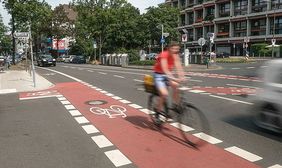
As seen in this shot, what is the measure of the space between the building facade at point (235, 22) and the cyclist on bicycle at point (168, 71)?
49932mm

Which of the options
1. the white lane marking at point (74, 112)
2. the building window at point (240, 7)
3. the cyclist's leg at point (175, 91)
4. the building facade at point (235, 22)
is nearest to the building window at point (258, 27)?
the building facade at point (235, 22)

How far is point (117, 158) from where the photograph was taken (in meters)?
6.00

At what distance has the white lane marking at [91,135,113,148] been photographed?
6840mm

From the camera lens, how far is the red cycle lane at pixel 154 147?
18.6 ft

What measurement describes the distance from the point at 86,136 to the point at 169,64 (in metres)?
2.31

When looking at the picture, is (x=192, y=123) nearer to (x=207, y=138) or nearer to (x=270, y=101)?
(x=207, y=138)

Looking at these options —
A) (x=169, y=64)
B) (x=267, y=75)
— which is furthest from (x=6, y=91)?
(x=267, y=75)

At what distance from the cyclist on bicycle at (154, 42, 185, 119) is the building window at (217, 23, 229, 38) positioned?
69154mm

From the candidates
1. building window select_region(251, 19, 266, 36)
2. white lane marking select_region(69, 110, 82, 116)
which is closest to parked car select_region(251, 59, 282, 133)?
white lane marking select_region(69, 110, 82, 116)

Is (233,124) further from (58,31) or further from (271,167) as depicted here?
(58,31)

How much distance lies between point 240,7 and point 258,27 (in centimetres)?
682

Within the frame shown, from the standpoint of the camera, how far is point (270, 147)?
21.1 feet

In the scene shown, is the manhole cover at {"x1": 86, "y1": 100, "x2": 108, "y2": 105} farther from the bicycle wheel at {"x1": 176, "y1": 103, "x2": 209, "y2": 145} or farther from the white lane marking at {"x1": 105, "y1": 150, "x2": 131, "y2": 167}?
the white lane marking at {"x1": 105, "y1": 150, "x2": 131, "y2": 167}

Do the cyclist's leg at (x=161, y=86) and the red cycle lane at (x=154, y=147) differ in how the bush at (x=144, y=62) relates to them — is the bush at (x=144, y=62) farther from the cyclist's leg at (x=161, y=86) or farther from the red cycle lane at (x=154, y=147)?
→ the cyclist's leg at (x=161, y=86)
